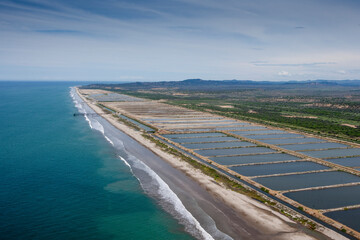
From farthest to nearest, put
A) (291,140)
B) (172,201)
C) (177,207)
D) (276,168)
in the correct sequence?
(291,140) < (276,168) < (172,201) < (177,207)

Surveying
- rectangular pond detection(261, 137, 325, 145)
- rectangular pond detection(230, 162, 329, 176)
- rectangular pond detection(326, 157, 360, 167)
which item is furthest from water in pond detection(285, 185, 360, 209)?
rectangular pond detection(261, 137, 325, 145)

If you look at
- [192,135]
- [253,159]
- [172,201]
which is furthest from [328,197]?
[192,135]

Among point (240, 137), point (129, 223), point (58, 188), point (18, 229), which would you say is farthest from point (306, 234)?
point (240, 137)

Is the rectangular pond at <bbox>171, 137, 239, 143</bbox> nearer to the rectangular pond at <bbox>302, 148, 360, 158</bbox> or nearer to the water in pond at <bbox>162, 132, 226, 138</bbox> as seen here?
the water in pond at <bbox>162, 132, 226, 138</bbox>

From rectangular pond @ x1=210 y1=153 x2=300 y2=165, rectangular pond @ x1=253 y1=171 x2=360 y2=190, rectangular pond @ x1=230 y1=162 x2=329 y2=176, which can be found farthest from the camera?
rectangular pond @ x1=210 y1=153 x2=300 y2=165

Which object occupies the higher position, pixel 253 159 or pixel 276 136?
pixel 276 136

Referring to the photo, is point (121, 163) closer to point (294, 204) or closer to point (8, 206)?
point (8, 206)

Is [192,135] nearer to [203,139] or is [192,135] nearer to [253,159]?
[203,139]
